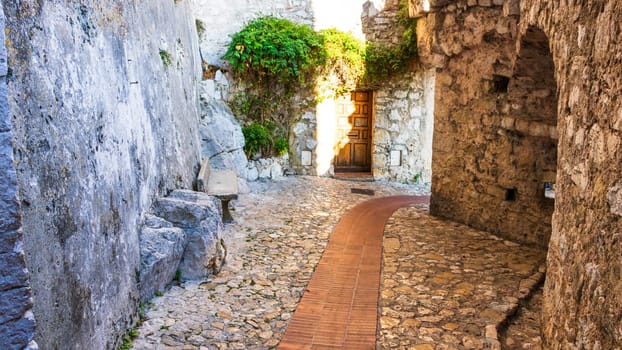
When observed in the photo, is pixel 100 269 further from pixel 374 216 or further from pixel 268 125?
pixel 268 125

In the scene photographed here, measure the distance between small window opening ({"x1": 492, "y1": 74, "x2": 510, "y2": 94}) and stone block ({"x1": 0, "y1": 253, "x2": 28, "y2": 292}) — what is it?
585 cm

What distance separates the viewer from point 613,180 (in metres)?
2.34

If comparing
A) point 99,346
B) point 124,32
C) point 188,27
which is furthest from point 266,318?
point 188,27

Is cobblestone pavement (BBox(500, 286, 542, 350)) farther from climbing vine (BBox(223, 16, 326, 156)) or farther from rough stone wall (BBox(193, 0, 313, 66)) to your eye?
rough stone wall (BBox(193, 0, 313, 66))

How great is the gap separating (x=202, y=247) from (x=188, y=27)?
4.67 metres

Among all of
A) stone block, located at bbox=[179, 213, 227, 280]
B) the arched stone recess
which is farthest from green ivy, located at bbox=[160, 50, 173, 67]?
the arched stone recess

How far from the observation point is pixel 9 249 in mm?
1897

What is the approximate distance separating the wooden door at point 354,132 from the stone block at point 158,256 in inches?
272

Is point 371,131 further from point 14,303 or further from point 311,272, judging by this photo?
point 14,303

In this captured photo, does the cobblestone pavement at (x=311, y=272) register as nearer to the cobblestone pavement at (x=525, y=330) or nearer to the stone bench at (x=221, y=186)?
the cobblestone pavement at (x=525, y=330)

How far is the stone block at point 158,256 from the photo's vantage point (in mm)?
4109

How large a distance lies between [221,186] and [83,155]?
375cm

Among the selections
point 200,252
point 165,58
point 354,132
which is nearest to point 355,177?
point 354,132

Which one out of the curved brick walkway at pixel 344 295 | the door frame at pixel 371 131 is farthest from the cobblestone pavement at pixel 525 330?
the door frame at pixel 371 131
